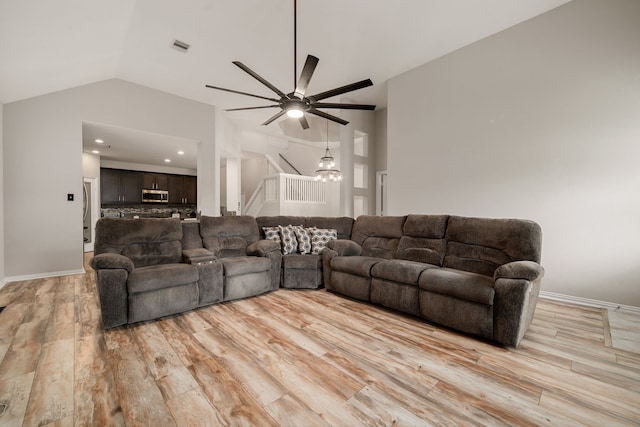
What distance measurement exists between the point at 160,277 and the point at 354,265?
6.98ft

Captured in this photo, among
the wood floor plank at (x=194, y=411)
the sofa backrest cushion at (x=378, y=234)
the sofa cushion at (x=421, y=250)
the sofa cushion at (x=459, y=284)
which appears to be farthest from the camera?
the sofa backrest cushion at (x=378, y=234)

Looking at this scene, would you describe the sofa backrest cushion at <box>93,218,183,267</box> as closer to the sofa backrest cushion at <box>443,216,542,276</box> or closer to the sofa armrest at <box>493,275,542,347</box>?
the sofa backrest cushion at <box>443,216,542,276</box>

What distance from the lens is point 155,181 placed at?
8.97m

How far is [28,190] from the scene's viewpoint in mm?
4020

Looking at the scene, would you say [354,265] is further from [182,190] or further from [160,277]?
[182,190]

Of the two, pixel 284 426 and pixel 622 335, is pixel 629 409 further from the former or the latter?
pixel 284 426

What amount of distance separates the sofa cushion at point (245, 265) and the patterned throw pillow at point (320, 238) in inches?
30.6

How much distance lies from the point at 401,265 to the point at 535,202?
2.25m

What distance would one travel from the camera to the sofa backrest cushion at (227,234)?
3.60 m

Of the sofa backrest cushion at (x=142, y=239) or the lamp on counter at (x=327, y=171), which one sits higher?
the lamp on counter at (x=327, y=171)

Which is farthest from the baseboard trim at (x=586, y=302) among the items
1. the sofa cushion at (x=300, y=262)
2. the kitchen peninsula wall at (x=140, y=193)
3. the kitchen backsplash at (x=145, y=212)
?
the kitchen peninsula wall at (x=140, y=193)

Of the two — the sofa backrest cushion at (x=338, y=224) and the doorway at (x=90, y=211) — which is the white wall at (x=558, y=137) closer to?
the sofa backrest cushion at (x=338, y=224)

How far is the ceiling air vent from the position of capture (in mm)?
3793

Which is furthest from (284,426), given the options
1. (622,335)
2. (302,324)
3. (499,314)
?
(622,335)
